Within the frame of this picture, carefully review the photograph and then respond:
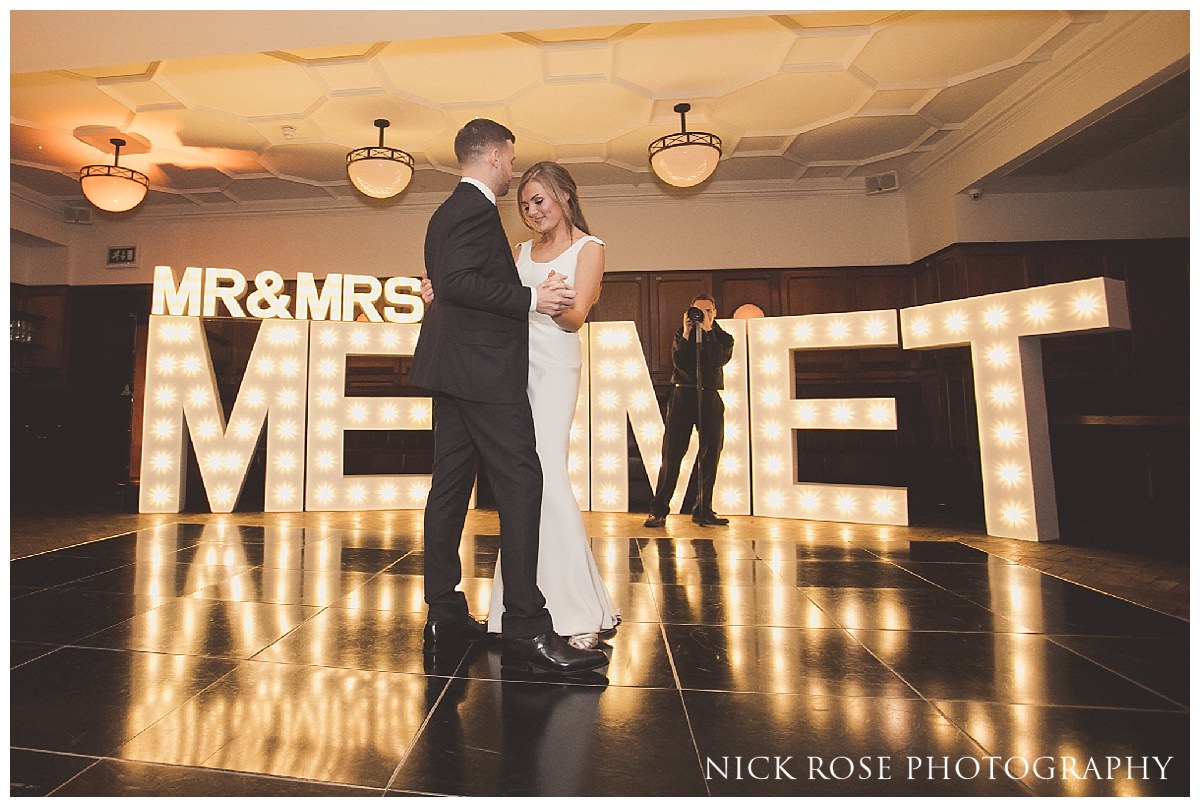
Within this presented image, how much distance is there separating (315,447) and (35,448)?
5.01m

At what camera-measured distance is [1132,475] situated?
4371 mm

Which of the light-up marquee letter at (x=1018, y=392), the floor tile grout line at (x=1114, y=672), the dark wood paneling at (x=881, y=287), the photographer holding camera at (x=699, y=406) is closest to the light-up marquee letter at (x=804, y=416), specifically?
the photographer holding camera at (x=699, y=406)

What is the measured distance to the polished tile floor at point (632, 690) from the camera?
3.97ft

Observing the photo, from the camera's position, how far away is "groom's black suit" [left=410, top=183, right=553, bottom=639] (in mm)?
1710

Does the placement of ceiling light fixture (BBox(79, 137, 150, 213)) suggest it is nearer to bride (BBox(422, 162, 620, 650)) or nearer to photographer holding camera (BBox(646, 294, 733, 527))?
photographer holding camera (BBox(646, 294, 733, 527))

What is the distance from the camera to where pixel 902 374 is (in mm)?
7469

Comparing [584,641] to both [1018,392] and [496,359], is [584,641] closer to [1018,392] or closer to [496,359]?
[496,359]

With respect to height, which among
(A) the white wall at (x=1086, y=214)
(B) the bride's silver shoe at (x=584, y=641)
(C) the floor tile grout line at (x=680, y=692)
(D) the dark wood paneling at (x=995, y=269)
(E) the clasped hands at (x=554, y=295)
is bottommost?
(C) the floor tile grout line at (x=680, y=692)

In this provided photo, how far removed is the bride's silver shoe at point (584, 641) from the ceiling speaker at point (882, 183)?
7572mm

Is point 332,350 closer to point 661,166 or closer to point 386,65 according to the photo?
point 386,65

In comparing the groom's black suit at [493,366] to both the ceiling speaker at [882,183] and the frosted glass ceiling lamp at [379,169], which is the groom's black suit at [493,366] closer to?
the frosted glass ceiling lamp at [379,169]

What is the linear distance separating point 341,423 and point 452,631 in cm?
394

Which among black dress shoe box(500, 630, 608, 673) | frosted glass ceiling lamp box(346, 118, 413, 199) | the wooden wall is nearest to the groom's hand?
black dress shoe box(500, 630, 608, 673)
